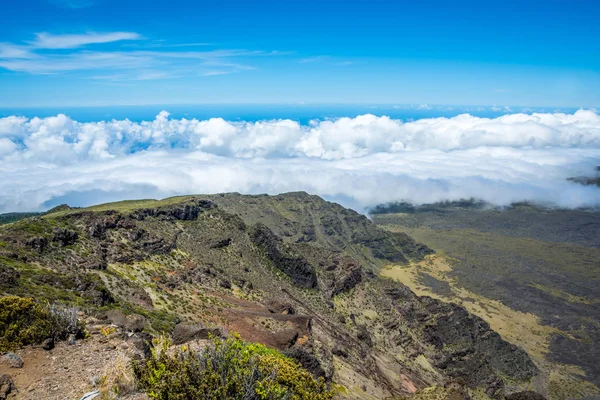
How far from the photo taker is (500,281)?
493 feet

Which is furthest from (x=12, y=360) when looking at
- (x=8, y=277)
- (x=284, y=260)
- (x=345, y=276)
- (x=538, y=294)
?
(x=538, y=294)

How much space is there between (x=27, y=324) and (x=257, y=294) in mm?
39584

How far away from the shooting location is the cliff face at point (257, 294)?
1473 inches

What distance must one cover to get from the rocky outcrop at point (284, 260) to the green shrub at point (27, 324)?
54.0m

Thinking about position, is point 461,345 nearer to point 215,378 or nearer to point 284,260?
point 284,260

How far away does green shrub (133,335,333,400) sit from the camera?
45.3ft

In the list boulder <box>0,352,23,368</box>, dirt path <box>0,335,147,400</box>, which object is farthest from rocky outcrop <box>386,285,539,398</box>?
boulder <box>0,352,23,368</box>

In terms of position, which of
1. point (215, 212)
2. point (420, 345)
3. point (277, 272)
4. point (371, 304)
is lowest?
point (420, 345)

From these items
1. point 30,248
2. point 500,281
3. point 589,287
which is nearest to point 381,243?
point 500,281

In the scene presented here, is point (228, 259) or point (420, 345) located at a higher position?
point (228, 259)

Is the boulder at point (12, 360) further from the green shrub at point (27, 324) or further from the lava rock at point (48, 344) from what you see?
the lava rock at point (48, 344)

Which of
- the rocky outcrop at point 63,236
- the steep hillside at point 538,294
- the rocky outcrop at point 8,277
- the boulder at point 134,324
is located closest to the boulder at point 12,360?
the boulder at point 134,324

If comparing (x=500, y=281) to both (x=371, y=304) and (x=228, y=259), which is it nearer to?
(x=371, y=304)

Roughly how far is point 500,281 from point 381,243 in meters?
54.5
